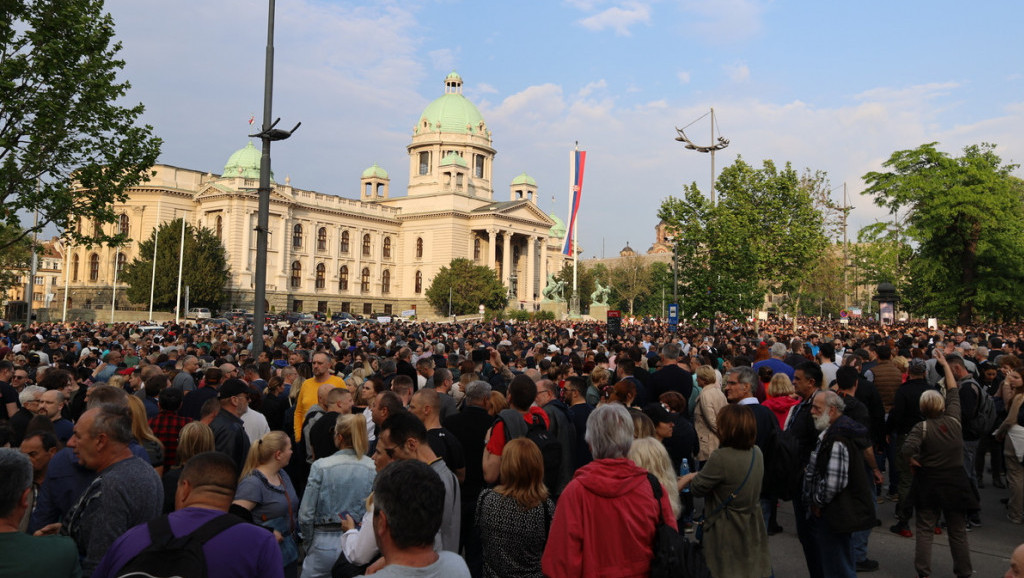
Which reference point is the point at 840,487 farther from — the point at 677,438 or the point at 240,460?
the point at 240,460

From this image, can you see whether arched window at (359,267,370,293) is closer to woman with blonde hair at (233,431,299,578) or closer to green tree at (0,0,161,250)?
green tree at (0,0,161,250)

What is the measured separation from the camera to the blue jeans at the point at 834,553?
579 centimetres

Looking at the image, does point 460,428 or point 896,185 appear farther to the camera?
point 896,185

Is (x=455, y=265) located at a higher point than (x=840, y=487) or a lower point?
higher

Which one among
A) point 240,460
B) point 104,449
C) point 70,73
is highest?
point 70,73

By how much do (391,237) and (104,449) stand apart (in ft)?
282

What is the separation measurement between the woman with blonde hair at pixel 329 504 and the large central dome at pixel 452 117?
9205 centimetres

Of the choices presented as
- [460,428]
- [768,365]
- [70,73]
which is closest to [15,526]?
A: [460,428]

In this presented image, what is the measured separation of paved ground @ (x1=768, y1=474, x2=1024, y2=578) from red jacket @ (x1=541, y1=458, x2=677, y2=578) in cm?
394

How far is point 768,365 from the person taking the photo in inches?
403

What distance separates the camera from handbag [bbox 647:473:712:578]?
398 centimetres

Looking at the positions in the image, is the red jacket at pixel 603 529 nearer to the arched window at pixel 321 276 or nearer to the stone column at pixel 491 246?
the arched window at pixel 321 276

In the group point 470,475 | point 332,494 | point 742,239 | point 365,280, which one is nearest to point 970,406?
point 470,475

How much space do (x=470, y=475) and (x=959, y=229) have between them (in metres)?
36.4
